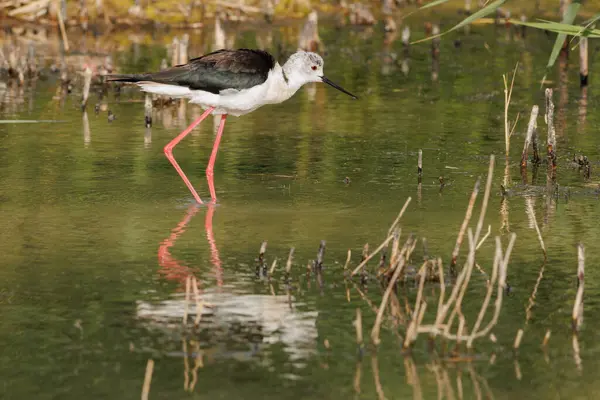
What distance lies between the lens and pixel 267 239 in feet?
38.4

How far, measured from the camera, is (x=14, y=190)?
46.0ft

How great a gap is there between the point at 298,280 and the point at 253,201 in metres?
3.24

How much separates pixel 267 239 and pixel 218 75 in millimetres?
2589

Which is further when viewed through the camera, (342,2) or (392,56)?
(342,2)

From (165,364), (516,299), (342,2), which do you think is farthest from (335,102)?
(342,2)

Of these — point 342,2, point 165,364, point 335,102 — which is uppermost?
point 342,2

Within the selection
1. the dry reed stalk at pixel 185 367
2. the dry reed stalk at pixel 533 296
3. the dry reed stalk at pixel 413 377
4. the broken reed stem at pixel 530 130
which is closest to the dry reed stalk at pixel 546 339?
the dry reed stalk at pixel 533 296

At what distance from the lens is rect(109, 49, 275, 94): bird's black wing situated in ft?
45.0

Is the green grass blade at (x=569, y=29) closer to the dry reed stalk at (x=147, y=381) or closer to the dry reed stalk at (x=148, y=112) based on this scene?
the dry reed stalk at (x=147, y=381)

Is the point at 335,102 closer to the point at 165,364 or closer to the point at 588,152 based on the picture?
the point at 588,152

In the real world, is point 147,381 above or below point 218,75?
below

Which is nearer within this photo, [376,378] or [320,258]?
[376,378]

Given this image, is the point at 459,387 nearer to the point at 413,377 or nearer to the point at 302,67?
the point at 413,377

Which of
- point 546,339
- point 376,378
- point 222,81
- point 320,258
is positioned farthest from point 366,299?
point 222,81
